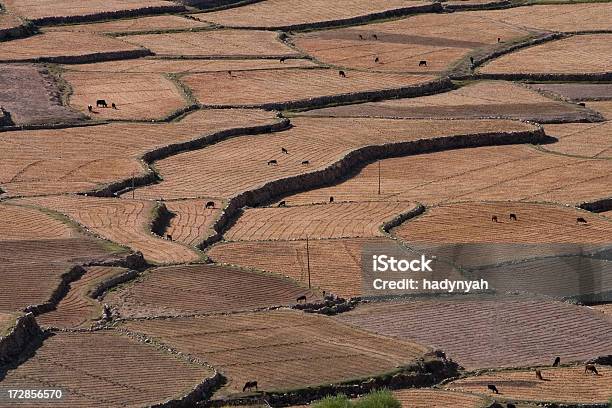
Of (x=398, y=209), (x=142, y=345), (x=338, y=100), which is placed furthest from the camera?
(x=338, y=100)

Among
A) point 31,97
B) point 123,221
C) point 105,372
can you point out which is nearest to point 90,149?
point 31,97

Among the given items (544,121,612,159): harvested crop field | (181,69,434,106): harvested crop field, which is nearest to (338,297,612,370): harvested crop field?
(544,121,612,159): harvested crop field

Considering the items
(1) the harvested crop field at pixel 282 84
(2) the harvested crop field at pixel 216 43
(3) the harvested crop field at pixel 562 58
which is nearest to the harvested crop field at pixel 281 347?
(1) the harvested crop field at pixel 282 84

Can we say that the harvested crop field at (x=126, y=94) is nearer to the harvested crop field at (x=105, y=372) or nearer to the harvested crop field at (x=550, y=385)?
the harvested crop field at (x=105, y=372)

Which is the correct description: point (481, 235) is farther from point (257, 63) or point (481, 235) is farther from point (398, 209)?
point (257, 63)

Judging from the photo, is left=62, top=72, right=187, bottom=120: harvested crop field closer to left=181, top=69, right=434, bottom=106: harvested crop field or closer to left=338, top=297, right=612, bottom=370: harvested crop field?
left=181, top=69, right=434, bottom=106: harvested crop field

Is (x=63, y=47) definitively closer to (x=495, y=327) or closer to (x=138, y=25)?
(x=138, y=25)

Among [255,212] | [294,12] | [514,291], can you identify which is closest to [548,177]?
[255,212]
